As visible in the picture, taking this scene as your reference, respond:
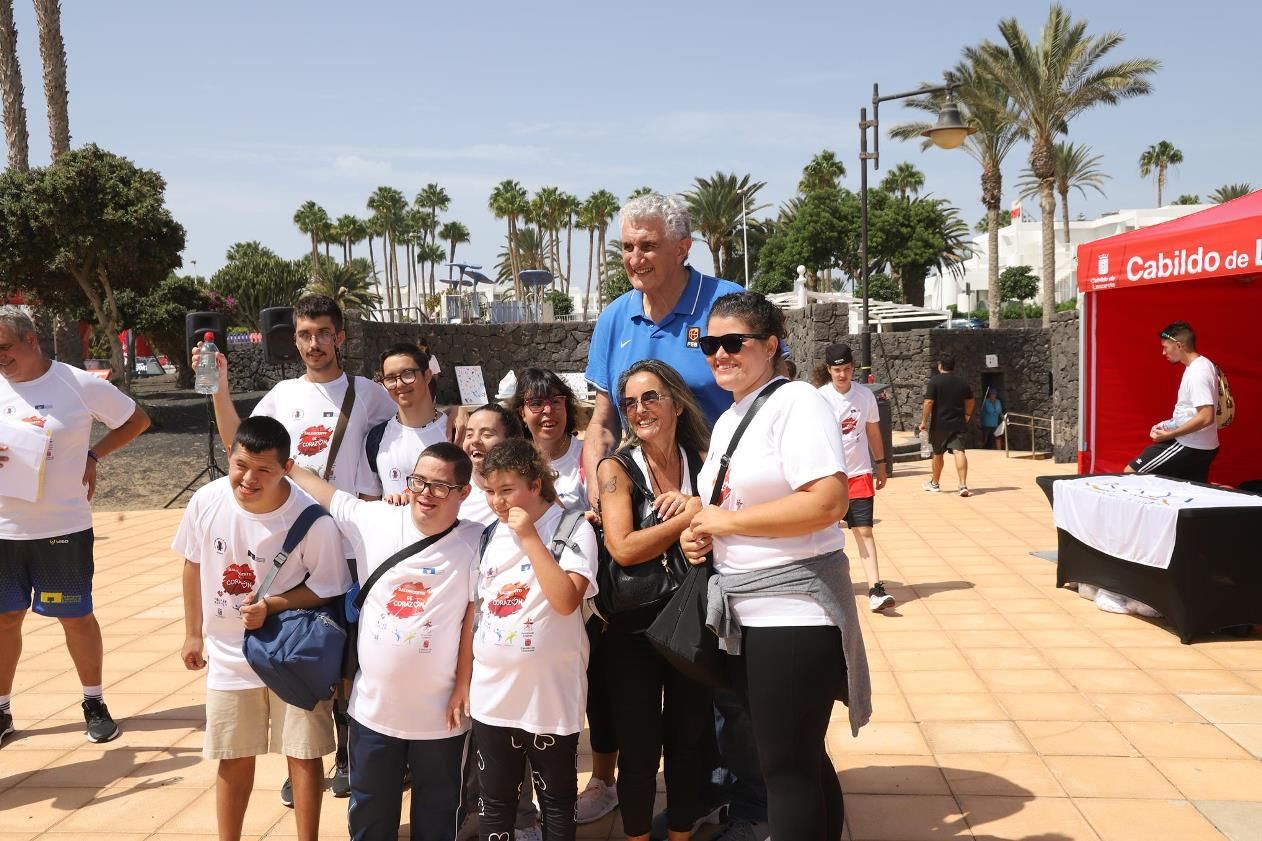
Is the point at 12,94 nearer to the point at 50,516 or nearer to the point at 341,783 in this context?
the point at 50,516

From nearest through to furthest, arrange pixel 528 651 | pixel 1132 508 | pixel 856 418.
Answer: pixel 528 651 < pixel 1132 508 < pixel 856 418

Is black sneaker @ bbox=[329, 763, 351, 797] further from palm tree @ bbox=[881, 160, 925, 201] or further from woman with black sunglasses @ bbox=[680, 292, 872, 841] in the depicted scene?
palm tree @ bbox=[881, 160, 925, 201]

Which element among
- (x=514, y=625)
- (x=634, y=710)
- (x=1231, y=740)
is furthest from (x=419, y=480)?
(x=1231, y=740)

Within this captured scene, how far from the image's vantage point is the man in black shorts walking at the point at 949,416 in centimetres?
1134

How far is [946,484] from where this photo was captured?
41.7ft

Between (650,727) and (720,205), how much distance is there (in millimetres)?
53138

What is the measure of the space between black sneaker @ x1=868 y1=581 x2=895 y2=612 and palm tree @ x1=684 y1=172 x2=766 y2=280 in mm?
48533

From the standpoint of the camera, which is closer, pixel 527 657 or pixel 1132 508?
pixel 527 657

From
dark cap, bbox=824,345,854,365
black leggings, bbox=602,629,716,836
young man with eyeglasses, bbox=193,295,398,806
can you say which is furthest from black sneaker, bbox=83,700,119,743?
dark cap, bbox=824,345,854,365

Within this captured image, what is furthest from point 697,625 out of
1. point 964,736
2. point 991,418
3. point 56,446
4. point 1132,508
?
point 991,418

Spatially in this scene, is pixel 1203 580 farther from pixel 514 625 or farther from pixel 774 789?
pixel 514 625

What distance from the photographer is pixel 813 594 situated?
2.28 metres

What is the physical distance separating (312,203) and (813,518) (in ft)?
212

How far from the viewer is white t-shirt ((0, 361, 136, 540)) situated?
4.01 meters
